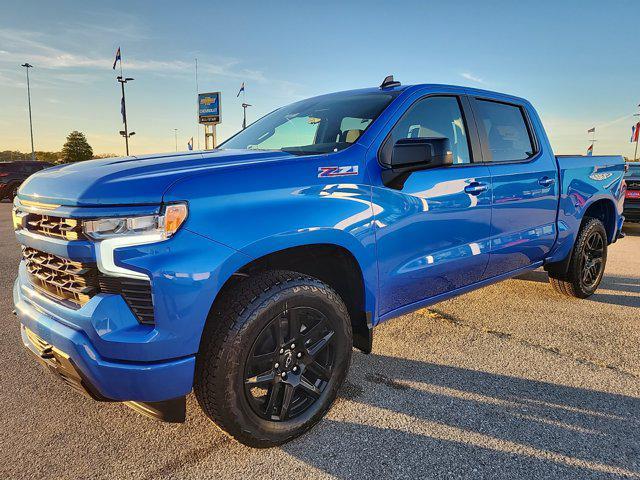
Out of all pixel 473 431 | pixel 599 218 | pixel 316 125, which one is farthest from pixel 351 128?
pixel 599 218

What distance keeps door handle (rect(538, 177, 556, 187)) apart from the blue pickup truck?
0.60 meters

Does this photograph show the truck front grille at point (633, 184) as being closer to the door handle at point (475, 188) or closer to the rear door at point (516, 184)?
the rear door at point (516, 184)

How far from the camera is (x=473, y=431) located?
7.81ft

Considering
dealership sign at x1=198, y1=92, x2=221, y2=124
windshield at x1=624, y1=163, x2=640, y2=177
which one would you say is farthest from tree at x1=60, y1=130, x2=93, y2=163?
windshield at x1=624, y1=163, x2=640, y2=177

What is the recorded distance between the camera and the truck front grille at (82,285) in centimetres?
186

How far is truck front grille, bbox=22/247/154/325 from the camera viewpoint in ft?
6.09

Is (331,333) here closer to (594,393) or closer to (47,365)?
(47,365)

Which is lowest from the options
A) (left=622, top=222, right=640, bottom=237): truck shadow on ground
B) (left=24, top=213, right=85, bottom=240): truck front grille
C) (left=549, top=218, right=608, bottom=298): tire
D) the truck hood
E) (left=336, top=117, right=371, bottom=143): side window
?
(left=622, top=222, right=640, bottom=237): truck shadow on ground

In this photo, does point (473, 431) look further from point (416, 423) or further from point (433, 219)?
point (433, 219)

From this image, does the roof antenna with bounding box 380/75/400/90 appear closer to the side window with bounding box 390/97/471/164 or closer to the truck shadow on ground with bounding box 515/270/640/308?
the side window with bounding box 390/97/471/164

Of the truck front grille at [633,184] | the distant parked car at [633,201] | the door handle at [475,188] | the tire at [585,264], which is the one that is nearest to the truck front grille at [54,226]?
the door handle at [475,188]

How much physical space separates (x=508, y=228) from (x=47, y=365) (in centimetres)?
315

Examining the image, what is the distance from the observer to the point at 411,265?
2.82 meters

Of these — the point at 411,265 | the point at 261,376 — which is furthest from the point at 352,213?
the point at 261,376
